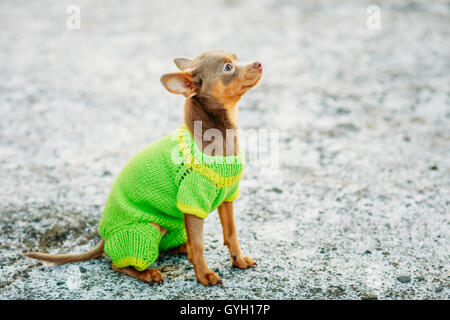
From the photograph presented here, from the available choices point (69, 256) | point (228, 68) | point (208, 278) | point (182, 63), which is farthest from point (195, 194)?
point (69, 256)

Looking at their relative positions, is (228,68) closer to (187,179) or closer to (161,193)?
(187,179)

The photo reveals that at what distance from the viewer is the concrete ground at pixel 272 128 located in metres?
2.93

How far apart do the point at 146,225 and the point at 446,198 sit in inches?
88.1

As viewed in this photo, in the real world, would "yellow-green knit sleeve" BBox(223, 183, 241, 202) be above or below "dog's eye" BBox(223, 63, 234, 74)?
below

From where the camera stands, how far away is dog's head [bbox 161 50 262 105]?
2582mm

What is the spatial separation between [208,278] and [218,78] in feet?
3.53

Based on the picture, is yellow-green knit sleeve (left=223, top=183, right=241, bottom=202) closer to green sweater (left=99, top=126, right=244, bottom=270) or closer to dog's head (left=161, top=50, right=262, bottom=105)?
green sweater (left=99, top=126, right=244, bottom=270)

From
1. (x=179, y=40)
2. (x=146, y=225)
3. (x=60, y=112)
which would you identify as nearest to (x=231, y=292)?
(x=146, y=225)

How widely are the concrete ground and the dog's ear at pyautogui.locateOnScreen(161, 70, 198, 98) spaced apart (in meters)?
1.05

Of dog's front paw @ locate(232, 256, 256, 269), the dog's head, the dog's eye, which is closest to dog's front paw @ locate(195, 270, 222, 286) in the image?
dog's front paw @ locate(232, 256, 256, 269)

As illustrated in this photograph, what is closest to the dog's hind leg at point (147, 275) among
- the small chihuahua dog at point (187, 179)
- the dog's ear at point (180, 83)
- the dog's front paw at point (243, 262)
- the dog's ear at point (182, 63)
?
the small chihuahua dog at point (187, 179)

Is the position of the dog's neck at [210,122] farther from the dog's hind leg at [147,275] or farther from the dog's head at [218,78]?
the dog's hind leg at [147,275]

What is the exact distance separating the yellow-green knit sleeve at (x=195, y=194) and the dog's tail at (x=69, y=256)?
671 millimetres

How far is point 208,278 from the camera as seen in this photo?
2.79 m
